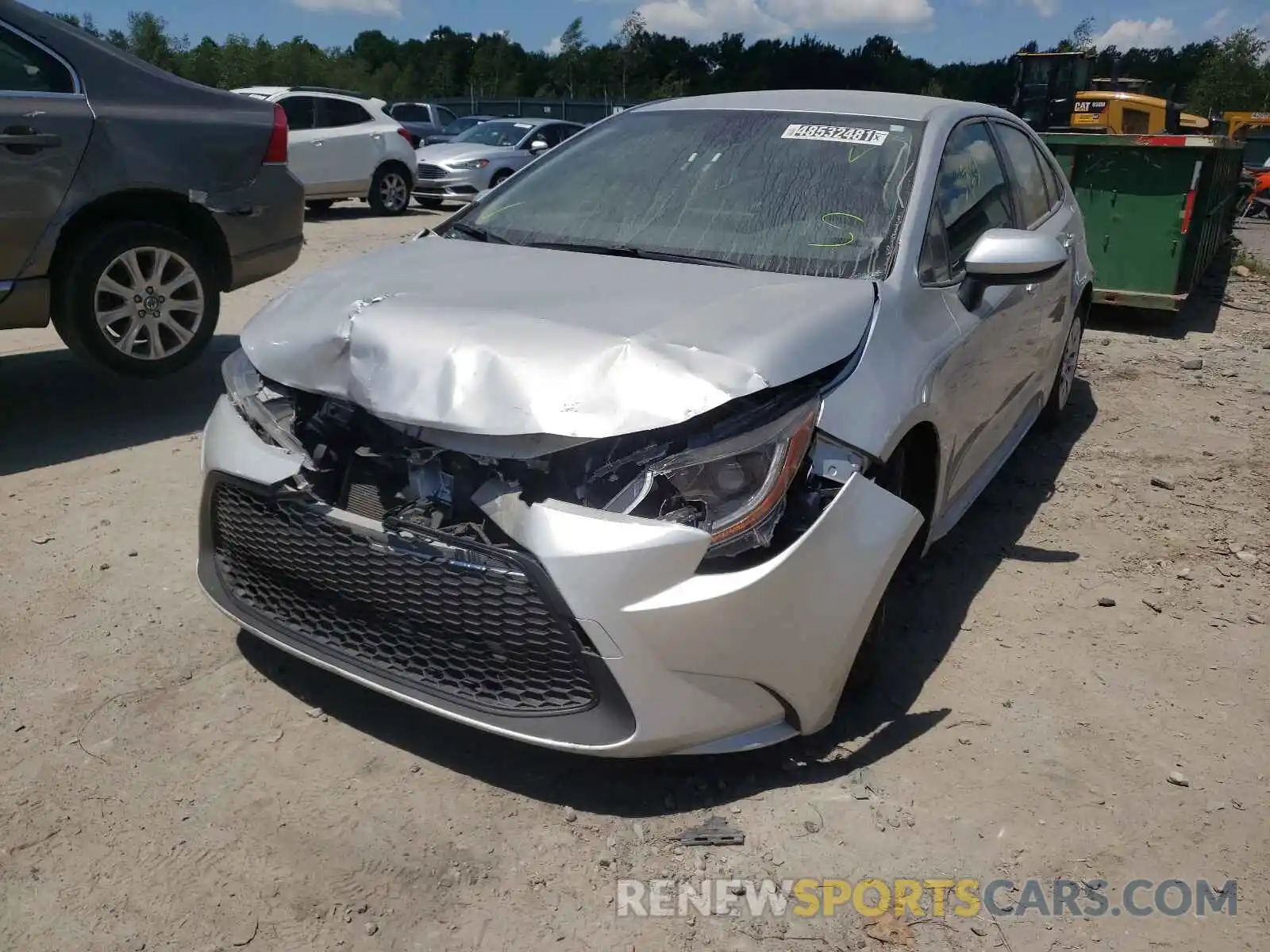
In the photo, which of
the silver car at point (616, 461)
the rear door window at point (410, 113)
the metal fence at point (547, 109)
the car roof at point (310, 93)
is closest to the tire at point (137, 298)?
the silver car at point (616, 461)

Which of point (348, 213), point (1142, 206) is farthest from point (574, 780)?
point (348, 213)

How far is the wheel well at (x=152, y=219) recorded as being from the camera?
4531 millimetres

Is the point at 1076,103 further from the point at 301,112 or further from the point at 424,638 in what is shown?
the point at 424,638

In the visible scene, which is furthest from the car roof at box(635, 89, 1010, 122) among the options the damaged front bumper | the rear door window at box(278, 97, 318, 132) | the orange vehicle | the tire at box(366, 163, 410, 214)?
the orange vehicle

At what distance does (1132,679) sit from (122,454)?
13.4 feet

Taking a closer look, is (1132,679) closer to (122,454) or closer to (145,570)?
(145,570)

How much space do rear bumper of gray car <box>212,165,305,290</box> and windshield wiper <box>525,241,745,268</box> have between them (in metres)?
2.41

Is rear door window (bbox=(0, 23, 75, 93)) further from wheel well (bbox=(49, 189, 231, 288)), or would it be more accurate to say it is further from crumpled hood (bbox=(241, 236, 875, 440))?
crumpled hood (bbox=(241, 236, 875, 440))

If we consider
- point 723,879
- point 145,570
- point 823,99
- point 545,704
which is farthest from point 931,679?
point 145,570

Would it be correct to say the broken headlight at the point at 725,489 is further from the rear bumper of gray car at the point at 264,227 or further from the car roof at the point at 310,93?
the car roof at the point at 310,93

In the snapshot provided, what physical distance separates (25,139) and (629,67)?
7024cm

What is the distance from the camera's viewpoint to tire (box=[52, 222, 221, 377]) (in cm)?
454

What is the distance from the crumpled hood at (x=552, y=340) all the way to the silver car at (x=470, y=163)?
12.9 metres

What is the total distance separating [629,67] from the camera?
69.6m
